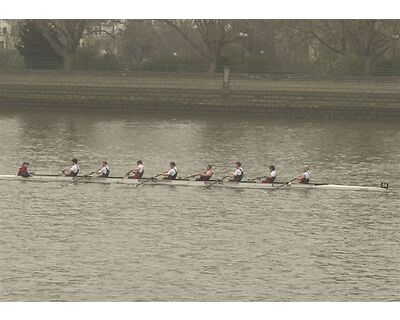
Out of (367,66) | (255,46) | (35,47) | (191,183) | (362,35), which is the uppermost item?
(362,35)

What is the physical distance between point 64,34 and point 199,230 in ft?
168

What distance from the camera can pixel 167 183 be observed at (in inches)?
1501

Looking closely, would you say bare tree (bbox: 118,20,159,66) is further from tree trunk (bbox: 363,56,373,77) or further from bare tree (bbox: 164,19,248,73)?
tree trunk (bbox: 363,56,373,77)

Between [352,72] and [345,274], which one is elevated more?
[352,72]

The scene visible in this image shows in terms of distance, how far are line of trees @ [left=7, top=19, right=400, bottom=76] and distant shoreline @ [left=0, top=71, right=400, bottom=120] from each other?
4563mm

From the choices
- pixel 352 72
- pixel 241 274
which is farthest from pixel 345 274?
pixel 352 72

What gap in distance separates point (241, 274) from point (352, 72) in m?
52.2

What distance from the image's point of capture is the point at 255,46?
84.1 metres

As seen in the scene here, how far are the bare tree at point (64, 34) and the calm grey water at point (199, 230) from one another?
26.8 meters

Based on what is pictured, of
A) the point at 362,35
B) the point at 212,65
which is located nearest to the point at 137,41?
the point at 212,65

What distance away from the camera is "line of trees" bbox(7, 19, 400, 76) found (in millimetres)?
74562

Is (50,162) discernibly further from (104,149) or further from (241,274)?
(241,274)

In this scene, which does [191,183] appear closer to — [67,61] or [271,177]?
[271,177]

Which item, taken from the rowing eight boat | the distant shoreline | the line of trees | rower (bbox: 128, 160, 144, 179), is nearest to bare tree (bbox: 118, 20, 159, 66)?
the line of trees
